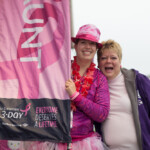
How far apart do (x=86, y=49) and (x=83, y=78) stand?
9.9 inches

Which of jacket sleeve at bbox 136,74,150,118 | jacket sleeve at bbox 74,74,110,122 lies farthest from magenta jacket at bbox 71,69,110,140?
jacket sleeve at bbox 136,74,150,118

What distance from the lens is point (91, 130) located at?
160 cm

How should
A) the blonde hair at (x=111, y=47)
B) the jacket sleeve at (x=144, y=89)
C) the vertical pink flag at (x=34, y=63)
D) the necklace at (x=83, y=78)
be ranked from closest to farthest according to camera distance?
the vertical pink flag at (x=34, y=63)
the necklace at (x=83, y=78)
the jacket sleeve at (x=144, y=89)
the blonde hair at (x=111, y=47)

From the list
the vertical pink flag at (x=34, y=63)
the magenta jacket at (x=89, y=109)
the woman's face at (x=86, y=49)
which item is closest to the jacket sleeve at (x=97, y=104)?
the magenta jacket at (x=89, y=109)

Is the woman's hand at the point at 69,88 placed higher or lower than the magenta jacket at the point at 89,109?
higher

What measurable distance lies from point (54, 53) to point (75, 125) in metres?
0.57

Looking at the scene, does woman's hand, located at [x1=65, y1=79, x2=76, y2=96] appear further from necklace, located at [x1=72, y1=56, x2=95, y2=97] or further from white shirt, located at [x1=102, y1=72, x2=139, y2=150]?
white shirt, located at [x1=102, y1=72, x2=139, y2=150]

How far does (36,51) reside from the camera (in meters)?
1.45

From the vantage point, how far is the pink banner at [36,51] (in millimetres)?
1420

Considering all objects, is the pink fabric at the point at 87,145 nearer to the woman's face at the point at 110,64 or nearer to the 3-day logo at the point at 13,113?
the 3-day logo at the point at 13,113

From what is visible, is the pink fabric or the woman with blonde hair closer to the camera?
the pink fabric

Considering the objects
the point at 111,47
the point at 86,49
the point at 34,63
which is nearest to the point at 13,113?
the point at 34,63

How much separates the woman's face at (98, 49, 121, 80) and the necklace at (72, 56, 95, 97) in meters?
0.14

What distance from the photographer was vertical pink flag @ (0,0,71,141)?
4.53 feet
